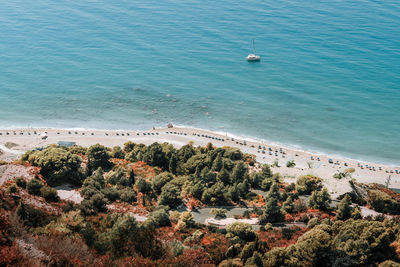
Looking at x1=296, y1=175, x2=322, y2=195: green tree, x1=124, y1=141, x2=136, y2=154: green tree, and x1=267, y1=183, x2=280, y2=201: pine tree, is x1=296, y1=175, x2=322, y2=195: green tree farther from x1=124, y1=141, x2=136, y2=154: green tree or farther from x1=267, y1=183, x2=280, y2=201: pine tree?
x1=124, y1=141, x2=136, y2=154: green tree

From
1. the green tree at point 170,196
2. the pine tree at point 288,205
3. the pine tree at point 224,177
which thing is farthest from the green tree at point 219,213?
the pine tree at point 224,177

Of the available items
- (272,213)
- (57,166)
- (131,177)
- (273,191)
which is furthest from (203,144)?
(272,213)

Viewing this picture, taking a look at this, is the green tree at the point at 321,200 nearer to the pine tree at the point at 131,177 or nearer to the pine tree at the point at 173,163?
the pine tree at the point at 173,163

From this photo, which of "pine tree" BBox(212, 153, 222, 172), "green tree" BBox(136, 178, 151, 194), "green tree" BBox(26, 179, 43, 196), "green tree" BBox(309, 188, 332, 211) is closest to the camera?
"green tree" BBox(26, 179, 43, 196)

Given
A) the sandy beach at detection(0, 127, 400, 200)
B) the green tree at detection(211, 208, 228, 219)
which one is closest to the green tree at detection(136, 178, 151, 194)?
the green tree at detection(211, 208, 228, 219)

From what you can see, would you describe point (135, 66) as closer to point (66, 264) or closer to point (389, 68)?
point (389, 68)

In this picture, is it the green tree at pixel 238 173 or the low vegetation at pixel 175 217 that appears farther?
the green tree at pixel 238 173
